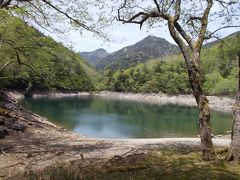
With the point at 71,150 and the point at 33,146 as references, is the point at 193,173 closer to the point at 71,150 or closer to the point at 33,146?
the point at 71,150

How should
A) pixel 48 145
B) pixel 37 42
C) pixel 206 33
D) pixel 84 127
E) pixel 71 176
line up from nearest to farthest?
pixel 71 176 → pixel 206 33 → pixel 48 145 → pixel 37 42 → pixel 84 127

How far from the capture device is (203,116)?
44.6ft

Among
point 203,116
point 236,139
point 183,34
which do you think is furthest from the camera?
point 183,34

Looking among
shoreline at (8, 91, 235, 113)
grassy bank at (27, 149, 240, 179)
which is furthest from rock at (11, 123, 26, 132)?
shoreline at (8, 91, 235, 113)

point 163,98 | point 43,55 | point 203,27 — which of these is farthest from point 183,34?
point 163,98

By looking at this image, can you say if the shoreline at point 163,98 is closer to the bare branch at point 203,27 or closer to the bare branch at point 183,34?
the bare branch at point 203,27

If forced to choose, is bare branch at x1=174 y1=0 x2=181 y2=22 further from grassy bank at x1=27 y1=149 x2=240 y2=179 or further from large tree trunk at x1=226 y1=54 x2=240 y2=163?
grassy bank at x1=27 y1=149 x2=240 y2=179

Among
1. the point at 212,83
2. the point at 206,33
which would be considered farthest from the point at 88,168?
the point at 212,83

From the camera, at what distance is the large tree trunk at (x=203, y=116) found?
44.6ft

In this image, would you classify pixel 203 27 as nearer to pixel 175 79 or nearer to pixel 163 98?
Result: pixel 163 98

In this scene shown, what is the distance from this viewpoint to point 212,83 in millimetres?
147625

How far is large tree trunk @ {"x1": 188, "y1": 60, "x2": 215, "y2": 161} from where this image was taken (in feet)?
44.6

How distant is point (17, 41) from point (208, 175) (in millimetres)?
14485

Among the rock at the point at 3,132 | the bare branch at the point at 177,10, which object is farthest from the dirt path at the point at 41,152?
the bare branch at the point at 177,10
